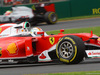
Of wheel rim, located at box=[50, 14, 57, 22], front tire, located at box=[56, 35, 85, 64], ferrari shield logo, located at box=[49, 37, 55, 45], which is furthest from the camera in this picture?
wheel rim, located at box=[50, 14, 57, 22]

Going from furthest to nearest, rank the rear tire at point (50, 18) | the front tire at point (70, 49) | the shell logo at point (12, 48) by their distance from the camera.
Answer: the rear tire at point (50, 18) < the shell logo at point (12, 48) < the front tire at point (70, 49)

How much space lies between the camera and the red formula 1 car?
8125 millimetres

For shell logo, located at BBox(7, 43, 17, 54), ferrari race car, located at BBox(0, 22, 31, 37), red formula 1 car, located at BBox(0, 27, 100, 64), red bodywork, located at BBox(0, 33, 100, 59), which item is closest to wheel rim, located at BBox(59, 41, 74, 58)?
red formula 1 car, located at BBox(0, 27, 100, 64)

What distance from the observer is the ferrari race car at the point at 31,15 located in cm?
2366

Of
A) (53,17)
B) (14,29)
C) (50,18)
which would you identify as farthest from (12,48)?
(53,17)

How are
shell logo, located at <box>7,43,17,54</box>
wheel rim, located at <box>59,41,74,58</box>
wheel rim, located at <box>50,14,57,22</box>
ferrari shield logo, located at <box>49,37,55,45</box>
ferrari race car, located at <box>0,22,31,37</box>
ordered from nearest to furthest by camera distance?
wheel rim, located at <box>59,41,74,58</box> < ferrari shield logo, located at <box>49,37,55,45</box> < shell logo, located at <box>7,43,17,54</box> < ferrari race car, located at <box>0,22,31,37</box> < wheel rim, located at <box>50,14,57,22</box>

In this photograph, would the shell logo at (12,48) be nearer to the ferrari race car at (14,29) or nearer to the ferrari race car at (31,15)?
the ferrari race car at (14,29)

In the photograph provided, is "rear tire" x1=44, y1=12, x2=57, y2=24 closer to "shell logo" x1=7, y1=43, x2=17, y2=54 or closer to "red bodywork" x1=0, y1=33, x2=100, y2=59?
"red bodywork" x1=0, y1=33, x2=100, y2=59

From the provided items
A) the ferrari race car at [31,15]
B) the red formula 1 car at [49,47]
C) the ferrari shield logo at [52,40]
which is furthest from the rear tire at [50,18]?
the ferrari shield logo at [52,40]

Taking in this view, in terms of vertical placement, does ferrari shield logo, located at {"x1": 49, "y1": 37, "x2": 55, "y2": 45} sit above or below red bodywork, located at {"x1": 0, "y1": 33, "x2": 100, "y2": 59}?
above

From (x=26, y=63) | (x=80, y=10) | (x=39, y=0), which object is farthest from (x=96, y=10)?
(x=26, y=63)

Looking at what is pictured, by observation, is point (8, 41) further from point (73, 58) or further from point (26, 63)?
point (73, 58)

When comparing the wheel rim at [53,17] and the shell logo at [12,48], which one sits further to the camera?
the wheel rim at [53,17]

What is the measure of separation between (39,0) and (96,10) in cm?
521
